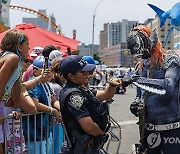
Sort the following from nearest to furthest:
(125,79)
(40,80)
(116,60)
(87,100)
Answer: (87,100)
(125,79)
(40,80)
(116,60)

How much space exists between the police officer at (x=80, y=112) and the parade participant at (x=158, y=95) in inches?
20.0

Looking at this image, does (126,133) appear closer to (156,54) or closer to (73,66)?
(156,54)

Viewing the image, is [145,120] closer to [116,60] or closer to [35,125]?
[35,125]

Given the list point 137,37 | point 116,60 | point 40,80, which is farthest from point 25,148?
point 116,60

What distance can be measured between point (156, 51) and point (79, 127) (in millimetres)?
1056

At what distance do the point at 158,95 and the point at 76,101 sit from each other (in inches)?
33.2

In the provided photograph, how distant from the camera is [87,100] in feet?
A: 10.7

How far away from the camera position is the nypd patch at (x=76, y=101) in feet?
10.4

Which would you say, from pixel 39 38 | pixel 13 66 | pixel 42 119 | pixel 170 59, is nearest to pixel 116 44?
pixel 39 38

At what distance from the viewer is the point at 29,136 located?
426 cm

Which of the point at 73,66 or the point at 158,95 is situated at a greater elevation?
the point at 73,66

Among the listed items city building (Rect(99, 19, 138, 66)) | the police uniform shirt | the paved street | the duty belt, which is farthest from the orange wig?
city building (Rect(99, 19, 138, 66))

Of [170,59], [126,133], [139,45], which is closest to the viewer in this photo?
[170,59]

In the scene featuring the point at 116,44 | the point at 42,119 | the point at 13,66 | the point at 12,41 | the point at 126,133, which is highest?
the point at 116,44
